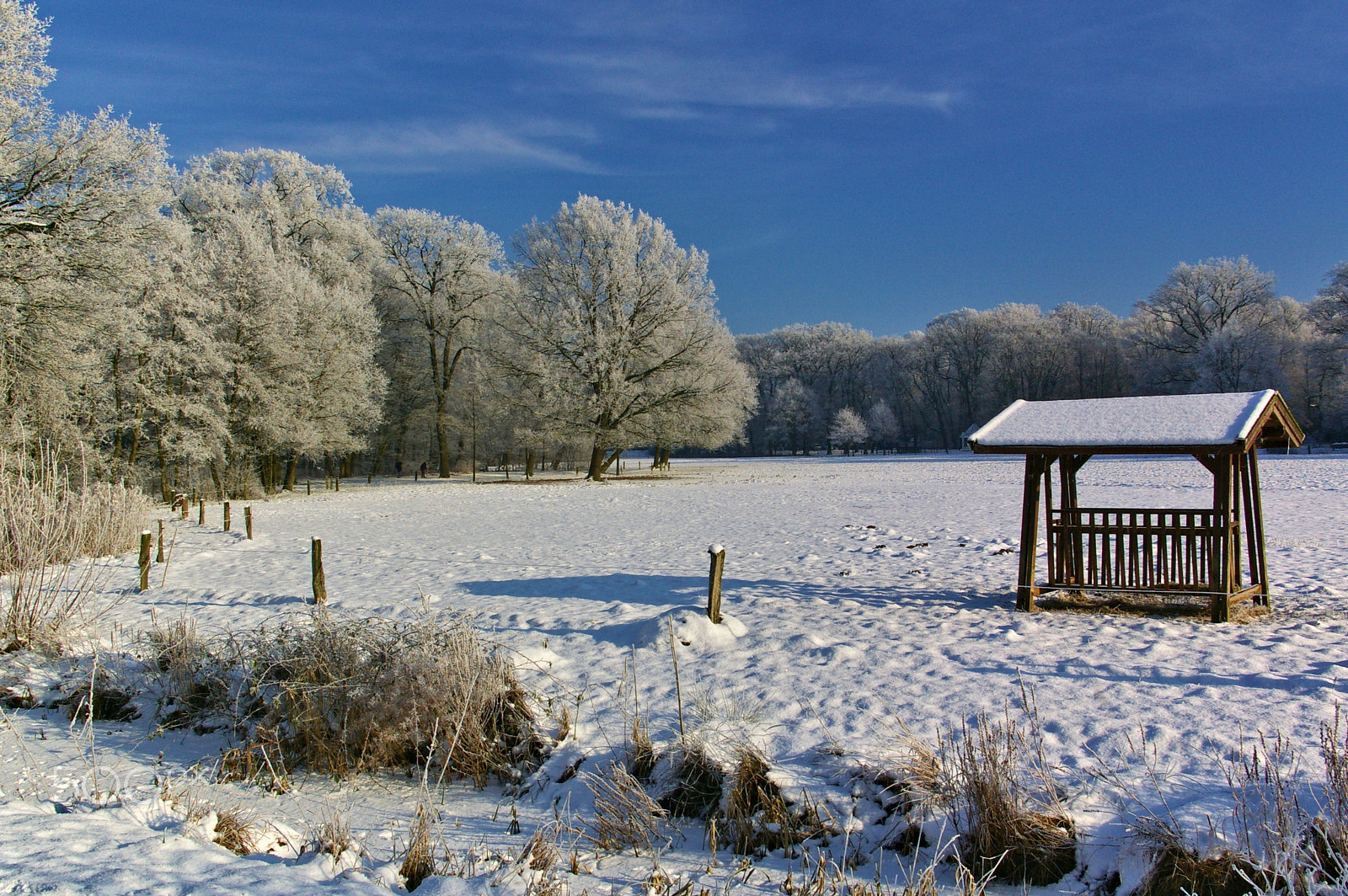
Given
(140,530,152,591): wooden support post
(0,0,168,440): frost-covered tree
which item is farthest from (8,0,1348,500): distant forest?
(140,530,152,591): wooden support post

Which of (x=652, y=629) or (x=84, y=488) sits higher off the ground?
(x=84, y=488)

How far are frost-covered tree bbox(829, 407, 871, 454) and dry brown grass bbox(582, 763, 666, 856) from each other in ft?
224

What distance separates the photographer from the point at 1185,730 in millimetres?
4820

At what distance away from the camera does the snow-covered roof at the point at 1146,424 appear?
291 inches

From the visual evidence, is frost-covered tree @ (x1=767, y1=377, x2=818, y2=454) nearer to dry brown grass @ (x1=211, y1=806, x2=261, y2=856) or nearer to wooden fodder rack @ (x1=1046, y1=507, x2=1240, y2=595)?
wooden fodder rack @ (x1=1046, y1=507, x2=1240, y2=595)

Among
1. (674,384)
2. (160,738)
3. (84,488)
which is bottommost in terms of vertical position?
(160,738)

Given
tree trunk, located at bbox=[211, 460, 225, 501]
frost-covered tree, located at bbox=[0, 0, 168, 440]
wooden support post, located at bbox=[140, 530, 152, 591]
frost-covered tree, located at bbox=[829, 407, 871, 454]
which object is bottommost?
wooden support post, located at bbox=[140, 530, 152, 591]

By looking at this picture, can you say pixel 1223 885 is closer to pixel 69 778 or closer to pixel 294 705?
pixel 294 705

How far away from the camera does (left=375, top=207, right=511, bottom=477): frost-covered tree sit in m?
36.9

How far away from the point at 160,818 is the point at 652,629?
4224mm

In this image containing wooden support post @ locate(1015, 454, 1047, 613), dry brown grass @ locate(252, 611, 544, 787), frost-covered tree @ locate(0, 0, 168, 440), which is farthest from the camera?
frost-covered tree @ locate(0, 0, 168, 440)

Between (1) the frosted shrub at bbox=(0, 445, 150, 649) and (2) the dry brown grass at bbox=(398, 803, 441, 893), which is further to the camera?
(1) the frosted shrub at bbox=(0, 445, 150, 649)

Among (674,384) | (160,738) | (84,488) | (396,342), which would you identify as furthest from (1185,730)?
(396,342)

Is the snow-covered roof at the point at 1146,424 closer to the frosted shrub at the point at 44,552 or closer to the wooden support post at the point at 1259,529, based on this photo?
the wooden support post at the point at 1259,529
